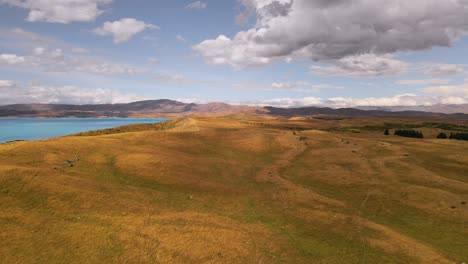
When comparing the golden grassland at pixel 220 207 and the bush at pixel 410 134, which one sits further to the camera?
the bush at pixel 410 134

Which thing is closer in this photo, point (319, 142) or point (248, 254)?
point (248, 254)

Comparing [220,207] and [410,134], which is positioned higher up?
[410,134]

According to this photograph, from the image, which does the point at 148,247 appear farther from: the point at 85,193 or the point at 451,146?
the point at 451,146

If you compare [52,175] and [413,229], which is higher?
[52,175]

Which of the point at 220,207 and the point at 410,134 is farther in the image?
the point at 410,134

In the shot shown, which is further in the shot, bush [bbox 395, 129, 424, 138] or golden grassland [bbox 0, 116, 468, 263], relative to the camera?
Result: bush [bbox 395, 129, 424, 138]

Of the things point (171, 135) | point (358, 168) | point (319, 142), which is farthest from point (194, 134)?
point (358, 168)

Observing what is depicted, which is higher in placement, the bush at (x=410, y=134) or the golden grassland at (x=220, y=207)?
the bush at (x=410, y=134)

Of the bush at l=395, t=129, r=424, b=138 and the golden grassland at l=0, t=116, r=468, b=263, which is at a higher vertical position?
the bush at l=395, t=129, r=424, b=138
